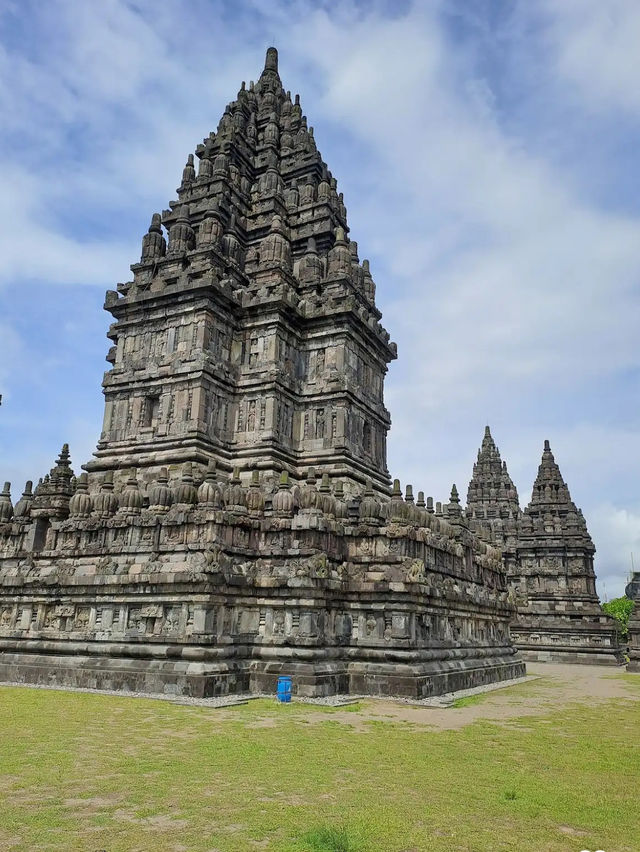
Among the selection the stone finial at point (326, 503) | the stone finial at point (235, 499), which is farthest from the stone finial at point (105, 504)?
the stone finial at point (326, 503)

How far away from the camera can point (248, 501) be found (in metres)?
24.2

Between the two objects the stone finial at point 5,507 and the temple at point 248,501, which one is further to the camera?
the stone finial at point 5,507

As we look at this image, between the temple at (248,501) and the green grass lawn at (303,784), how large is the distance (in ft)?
17.8

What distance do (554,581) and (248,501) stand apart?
40.6 meters

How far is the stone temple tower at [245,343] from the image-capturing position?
30156mm

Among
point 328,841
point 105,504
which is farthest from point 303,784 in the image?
point 105,504

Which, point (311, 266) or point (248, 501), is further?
point (311, 266)

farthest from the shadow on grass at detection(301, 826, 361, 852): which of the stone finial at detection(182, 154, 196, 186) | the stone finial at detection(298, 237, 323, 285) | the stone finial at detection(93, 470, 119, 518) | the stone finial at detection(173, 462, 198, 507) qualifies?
the stone finial at detection(182, 154, 196, 186)

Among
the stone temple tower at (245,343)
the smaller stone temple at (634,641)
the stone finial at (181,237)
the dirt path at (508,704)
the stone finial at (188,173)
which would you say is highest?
the stone finial at (188,173)

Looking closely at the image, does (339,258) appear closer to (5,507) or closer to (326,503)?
(326,503)

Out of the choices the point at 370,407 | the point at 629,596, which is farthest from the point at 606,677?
the point at 629,596

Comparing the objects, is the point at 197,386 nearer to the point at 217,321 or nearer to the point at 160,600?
the point at 217,321

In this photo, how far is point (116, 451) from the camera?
100 ft

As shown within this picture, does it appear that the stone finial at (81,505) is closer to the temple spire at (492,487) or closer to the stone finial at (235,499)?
the stone finial at (235,499)
